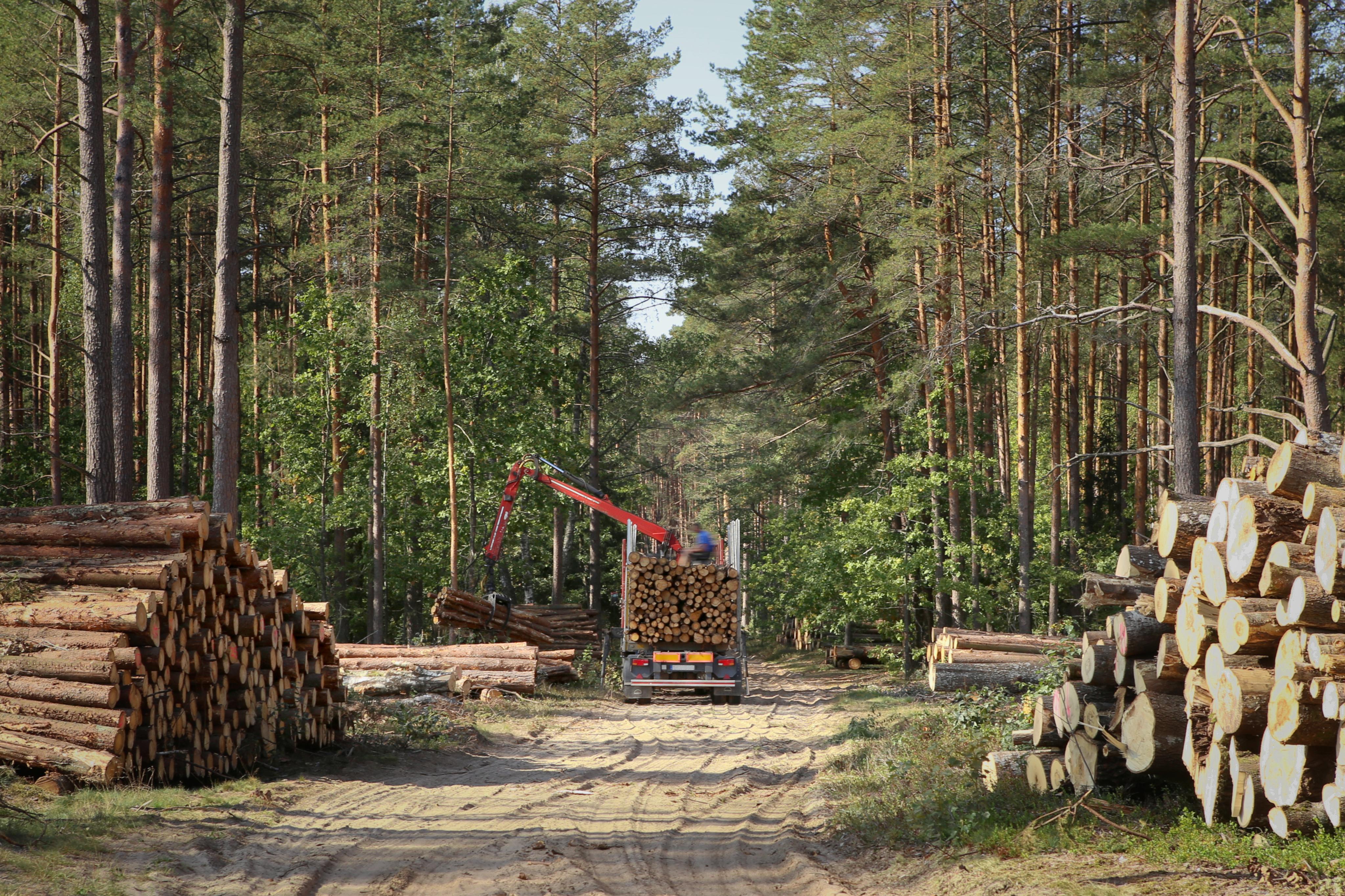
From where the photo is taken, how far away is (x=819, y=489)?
28.4 meters

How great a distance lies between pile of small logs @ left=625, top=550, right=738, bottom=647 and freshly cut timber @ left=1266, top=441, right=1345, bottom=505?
11.5m

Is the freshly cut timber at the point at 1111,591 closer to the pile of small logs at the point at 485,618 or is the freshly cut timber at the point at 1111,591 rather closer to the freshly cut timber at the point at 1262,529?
the freshly cut timber at the point at 1262,529

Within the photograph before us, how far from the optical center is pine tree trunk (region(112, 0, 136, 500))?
14.0 metres

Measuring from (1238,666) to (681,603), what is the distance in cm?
1174

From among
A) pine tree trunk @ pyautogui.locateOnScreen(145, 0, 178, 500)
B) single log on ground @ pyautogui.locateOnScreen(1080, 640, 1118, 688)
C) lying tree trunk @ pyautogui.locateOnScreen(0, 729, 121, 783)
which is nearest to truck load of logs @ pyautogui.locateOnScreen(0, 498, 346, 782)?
lying tree trunk @ pyautogui.locateOnScreen(0, 729, 121, 783)

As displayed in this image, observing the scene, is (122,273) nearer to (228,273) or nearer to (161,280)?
(161,280)

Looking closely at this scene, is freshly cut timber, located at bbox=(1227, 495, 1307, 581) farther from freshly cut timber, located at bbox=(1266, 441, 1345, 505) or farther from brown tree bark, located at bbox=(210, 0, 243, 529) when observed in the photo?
brown tree bark, located at bbox=(210, 0, 243, 529)

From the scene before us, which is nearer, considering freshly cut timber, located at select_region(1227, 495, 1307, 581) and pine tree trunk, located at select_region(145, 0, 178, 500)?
freshly cut timber, located at select_region(1227, 495, 1307, 581)

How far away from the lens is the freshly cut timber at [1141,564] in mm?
8211

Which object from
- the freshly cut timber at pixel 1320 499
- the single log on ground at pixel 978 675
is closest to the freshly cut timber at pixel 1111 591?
the freshly cut timber at pixel 1320 499

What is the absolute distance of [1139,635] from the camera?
24.6ft

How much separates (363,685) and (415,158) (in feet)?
42.6

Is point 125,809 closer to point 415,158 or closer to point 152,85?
point 152,85

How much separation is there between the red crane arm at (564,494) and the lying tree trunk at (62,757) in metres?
11.4
